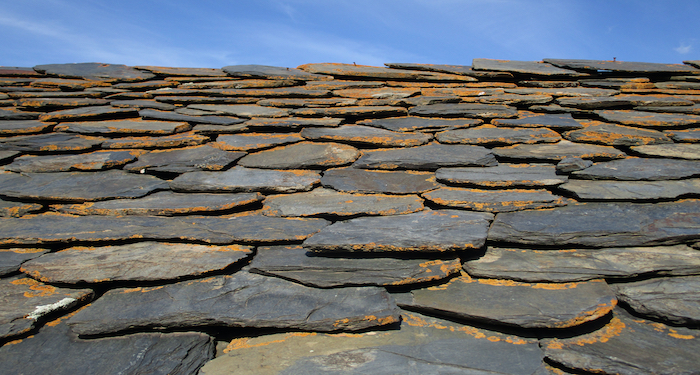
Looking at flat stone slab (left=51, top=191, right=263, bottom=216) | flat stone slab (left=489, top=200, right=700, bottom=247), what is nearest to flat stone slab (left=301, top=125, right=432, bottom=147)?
flat stone slab (left=51, top=191, right=263, bottom=216)

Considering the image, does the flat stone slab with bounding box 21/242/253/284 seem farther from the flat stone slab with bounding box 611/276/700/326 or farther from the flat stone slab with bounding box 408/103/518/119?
the flat stone slab with bounding box 408/103/518/119

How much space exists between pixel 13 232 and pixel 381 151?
1583mm

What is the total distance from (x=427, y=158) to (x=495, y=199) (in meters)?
0.42

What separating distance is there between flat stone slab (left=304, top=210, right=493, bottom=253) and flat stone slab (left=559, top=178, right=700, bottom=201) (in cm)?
47

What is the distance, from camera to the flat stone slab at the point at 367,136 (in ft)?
6.57

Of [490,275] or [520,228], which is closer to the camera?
[490,275]

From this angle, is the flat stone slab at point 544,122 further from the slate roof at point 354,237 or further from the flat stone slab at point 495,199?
the flat stone slab at point 495,199

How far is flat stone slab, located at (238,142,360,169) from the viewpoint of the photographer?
6.11 feet

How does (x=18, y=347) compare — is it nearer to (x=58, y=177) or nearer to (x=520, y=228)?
(x=58, y=177)

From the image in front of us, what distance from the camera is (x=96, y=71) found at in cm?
334

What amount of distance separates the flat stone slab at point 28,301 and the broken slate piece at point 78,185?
472 millimetres

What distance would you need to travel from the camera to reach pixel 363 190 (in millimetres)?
1660

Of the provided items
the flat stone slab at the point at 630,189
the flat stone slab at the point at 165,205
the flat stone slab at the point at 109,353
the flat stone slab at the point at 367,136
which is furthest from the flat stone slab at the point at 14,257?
the flat stone slab at the point at 630,189

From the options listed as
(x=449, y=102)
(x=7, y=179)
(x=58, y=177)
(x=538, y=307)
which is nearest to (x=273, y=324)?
(x=538, y=307)
